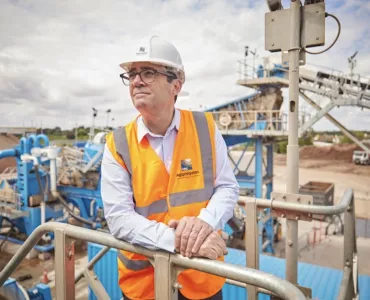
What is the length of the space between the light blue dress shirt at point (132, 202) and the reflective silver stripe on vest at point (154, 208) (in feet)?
0.24

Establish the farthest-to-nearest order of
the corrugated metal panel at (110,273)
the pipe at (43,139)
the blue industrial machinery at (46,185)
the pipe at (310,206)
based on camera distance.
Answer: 1. the pipe at (43,139)
2. the blue industrial machinery at (46,185)
3. the corrugated metal panel at (110,273)
4. the pipe at (310,206)

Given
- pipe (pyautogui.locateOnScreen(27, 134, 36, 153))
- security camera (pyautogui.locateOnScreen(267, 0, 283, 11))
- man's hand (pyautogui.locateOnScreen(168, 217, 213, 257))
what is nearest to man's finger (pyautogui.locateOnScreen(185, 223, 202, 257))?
man's hand (pyautogui.locateOnScreen(168, 217, 213, 257))

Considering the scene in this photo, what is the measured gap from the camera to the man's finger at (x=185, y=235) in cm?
141

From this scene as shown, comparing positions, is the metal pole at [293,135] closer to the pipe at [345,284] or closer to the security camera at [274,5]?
the security camera at [274,5]

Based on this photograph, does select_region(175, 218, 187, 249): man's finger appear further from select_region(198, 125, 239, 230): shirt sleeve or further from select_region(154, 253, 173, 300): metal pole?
select_region(198, 125, 239, 230): shirt sleeve

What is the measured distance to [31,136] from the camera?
11.5 metres

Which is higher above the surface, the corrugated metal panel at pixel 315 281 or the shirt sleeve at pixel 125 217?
the shirt sleeve at pixel 125 217

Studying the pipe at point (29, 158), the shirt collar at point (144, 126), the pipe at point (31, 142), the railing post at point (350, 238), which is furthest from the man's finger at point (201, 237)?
the pipe at point (31, 142)

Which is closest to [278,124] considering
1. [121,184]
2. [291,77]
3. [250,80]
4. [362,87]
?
[250,80]

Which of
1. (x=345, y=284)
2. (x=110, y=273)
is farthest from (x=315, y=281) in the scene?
(x=110, y=273)

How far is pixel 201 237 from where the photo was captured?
148cm

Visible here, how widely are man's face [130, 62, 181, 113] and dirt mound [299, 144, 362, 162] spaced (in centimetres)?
5452

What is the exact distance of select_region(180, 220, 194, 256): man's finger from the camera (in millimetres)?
1408

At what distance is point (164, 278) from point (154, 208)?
0.54 m
